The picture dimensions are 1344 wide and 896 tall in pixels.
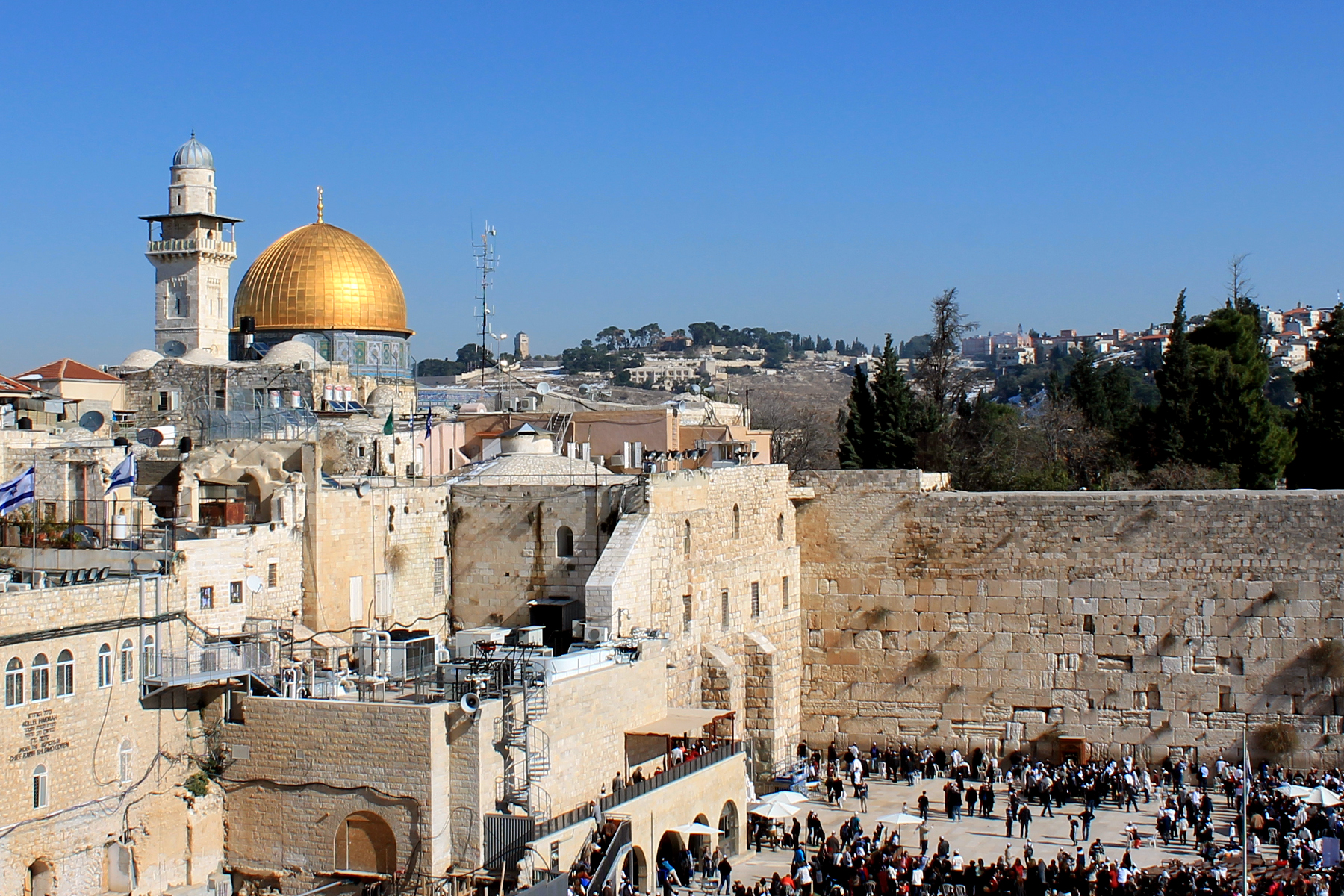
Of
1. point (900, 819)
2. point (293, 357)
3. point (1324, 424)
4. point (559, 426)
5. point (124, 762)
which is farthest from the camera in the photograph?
point (1324, 424)

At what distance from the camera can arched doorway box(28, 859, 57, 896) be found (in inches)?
577

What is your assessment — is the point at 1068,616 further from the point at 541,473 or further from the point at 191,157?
the point at 191,157

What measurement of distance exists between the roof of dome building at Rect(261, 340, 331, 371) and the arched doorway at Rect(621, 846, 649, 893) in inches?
576

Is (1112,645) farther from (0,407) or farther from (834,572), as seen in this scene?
(0,407)

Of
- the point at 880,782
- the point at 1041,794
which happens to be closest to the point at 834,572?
the point at 880,782

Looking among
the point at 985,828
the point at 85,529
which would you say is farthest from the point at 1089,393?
the point at 85,529

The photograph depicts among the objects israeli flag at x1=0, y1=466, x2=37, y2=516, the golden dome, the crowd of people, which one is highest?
the golden dome

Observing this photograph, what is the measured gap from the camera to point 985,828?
66.9 ft

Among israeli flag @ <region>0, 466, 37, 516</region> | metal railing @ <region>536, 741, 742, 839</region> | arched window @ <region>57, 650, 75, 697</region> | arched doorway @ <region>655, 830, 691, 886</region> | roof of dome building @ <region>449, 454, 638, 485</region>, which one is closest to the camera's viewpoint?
arched window @ <region>57, 650, 75, 697</region>

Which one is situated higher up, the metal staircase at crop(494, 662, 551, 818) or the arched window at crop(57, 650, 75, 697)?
the arched window at crop(57, 650, 75, 697)

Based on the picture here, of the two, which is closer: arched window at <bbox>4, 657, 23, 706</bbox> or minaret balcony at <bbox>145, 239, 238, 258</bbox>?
arched window at <bbox>4, 657, 23, 706</bbox>

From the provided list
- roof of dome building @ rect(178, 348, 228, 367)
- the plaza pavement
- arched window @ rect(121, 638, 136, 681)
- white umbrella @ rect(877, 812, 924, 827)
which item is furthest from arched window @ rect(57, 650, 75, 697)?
roof of dome building @ rect(178, 348, 228, 367)

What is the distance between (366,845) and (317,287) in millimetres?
18553

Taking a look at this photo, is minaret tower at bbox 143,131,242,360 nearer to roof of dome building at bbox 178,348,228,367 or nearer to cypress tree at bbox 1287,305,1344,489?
roof of dome building at bbox 178,348,228,367
